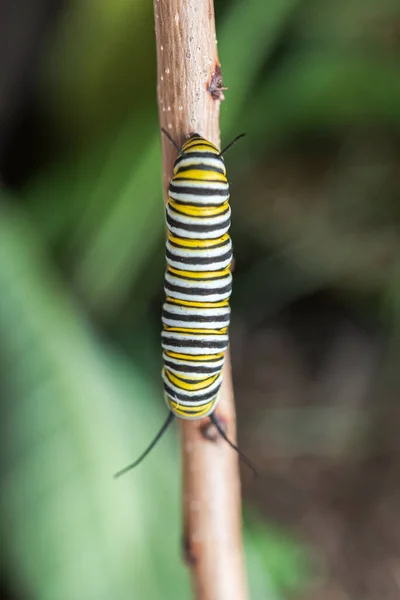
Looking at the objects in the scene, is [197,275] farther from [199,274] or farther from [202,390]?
[202,390]

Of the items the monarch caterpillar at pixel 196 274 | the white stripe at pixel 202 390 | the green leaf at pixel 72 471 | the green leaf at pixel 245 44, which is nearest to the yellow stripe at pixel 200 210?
the monarch caterpillar at pixel 196 274

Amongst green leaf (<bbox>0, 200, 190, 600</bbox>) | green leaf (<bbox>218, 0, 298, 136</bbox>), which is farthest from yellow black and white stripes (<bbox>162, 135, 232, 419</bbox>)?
green leaf (<bbox>0, 200, 190, 600</bbox>)

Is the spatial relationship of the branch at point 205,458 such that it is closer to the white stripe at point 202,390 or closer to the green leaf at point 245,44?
the white stripe at point 202,390

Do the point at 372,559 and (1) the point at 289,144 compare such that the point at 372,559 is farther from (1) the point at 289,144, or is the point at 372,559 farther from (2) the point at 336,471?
(1) the point at 289,144

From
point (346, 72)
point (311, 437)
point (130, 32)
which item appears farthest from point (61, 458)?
point (346, 72)

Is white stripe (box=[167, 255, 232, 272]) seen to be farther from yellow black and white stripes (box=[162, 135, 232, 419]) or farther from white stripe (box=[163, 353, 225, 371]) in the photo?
white stripe (box=[163, 353, 225, 371])

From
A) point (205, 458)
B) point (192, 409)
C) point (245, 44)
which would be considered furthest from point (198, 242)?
point (245, 44)
